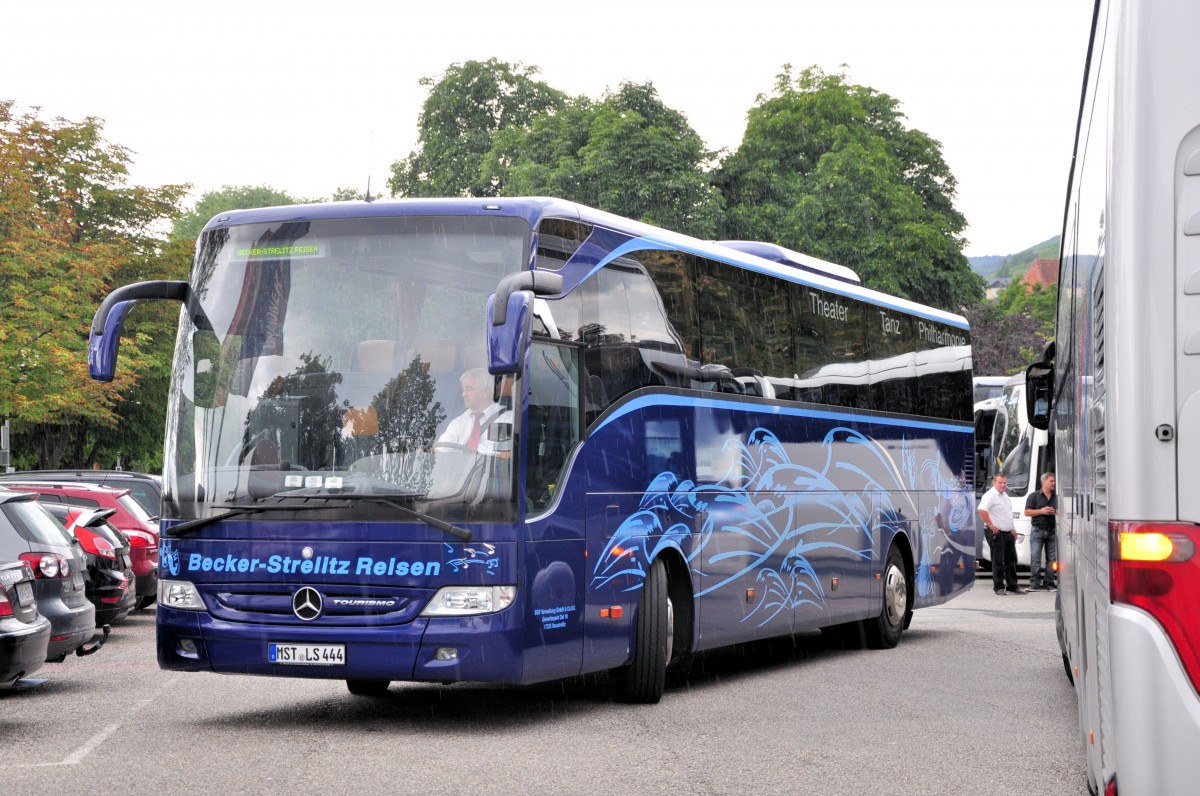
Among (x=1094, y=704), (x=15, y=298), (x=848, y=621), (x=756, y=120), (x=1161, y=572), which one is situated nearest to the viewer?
(x=1161, y=572)

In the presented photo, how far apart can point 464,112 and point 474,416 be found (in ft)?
180

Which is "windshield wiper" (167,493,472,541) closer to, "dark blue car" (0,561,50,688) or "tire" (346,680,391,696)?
"dark blue car" (0,561,50,688)

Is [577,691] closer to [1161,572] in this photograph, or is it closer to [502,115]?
[1161,572]

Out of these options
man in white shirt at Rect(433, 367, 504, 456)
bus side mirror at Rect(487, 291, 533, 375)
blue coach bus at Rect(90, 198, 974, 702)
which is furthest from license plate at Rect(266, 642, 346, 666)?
bus side mirror at Rect(487, 291, 533, 375)

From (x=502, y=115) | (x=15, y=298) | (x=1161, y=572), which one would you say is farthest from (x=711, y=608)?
(x=502, y=115)

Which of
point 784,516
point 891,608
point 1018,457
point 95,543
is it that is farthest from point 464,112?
point 784,516

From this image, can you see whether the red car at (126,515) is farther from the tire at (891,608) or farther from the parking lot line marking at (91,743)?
the tire at (891,608)

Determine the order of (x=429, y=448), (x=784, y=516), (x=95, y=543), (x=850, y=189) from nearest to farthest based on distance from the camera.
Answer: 1. (x=429, y=448)
2. (x=784, y=516)
3. (x=95, y=543)
4. (x=850, y=189)

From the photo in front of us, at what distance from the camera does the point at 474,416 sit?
414 inches

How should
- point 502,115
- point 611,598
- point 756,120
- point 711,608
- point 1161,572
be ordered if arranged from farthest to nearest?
point 502,115, point 756,120, point 711,608, point 611,598, point 1161,572

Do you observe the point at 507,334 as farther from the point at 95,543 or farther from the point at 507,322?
the point at 95,543

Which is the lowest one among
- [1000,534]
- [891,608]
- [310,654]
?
[891,608]

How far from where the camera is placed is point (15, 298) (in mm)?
35656

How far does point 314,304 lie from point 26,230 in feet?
90.5
